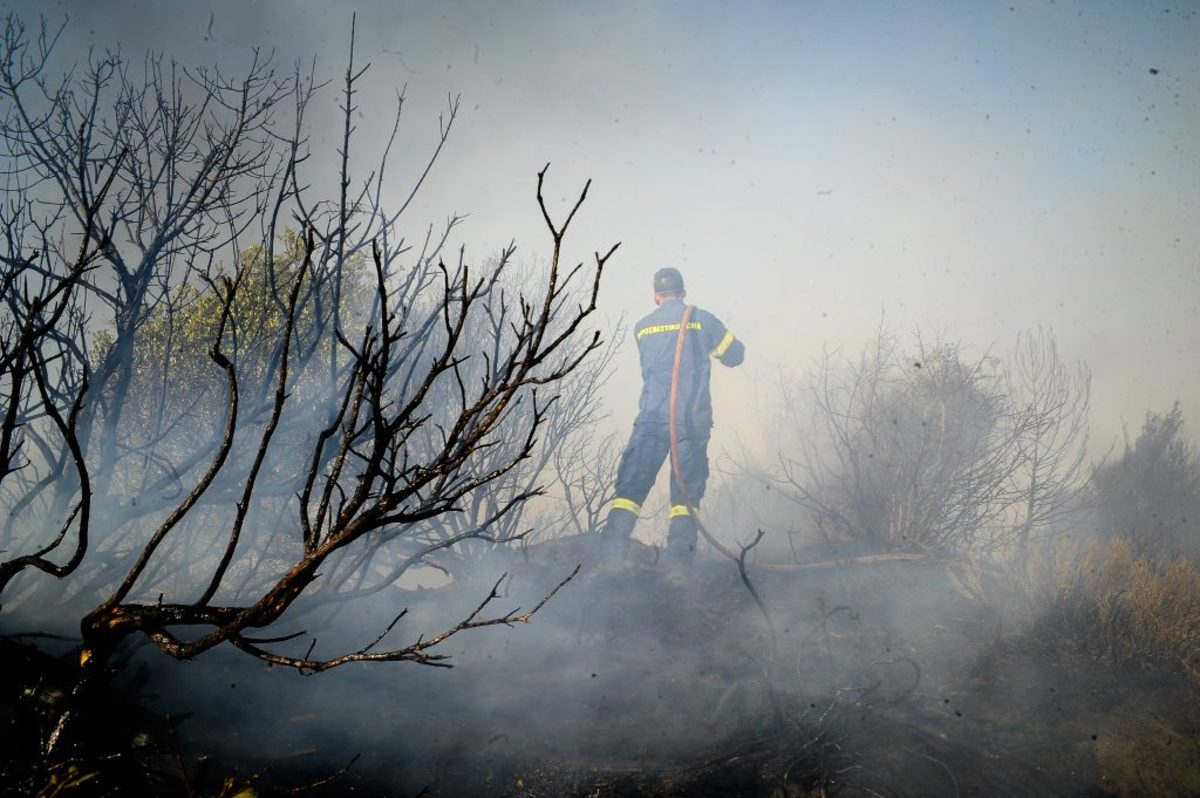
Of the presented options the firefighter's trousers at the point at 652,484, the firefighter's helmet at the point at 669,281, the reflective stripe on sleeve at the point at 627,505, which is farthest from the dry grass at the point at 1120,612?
the firefighter's helmet at the point at 669,281

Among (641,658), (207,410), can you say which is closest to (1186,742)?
(641,658)

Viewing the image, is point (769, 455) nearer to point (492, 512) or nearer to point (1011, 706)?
point (492, 512)

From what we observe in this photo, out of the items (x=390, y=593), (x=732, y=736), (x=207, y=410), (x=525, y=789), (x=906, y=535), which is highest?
(x=207, y=410)

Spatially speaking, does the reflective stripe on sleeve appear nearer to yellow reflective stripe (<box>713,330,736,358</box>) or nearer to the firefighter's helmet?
yellow reflective stripe (<box>713,330,736,358</box>)

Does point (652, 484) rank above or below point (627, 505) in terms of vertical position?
above

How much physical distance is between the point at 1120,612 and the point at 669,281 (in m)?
5.20

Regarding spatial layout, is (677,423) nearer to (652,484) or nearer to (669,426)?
(669,426)

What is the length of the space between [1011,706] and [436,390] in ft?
23.0

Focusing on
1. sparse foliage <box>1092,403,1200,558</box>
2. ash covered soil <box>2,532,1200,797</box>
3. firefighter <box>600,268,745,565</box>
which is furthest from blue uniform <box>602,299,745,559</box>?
sparse foliage <box>1092,403,1200,558</box>

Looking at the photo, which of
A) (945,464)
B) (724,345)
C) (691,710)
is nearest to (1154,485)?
(945,464)

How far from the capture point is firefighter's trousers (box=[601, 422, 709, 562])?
606 centimetres

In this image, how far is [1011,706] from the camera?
13.6 ft

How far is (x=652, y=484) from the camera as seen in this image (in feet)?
19.7

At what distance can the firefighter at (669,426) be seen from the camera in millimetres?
6121
